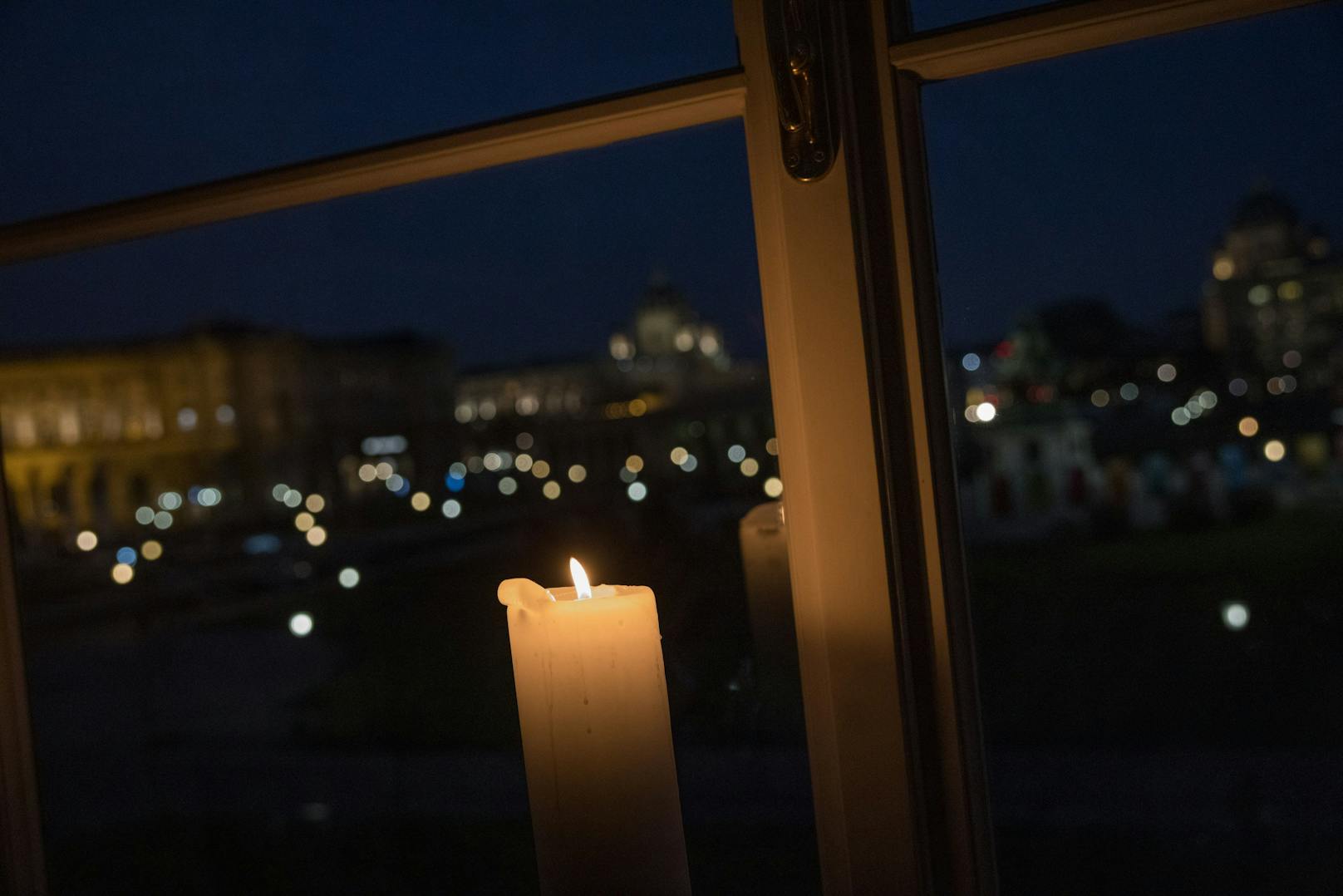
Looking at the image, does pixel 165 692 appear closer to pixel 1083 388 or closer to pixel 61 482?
pixel 1083 388

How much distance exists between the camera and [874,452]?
0.75 metres

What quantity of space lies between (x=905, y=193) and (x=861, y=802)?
0.43 m

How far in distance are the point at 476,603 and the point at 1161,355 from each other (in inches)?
246

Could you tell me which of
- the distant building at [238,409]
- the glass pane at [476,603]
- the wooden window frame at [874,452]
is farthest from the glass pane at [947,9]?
the distant building at [238,409]

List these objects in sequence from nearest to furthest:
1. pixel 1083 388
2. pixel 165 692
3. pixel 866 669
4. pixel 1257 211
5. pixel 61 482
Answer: pixel 866 669 < pixel 1257 211 < pixel 1083 388 < pixel 165 692 < pixel 61 482

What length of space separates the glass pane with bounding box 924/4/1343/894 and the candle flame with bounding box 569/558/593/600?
0.29m

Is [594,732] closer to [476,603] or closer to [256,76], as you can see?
[256,76]

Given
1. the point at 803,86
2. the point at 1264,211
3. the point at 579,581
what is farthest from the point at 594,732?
the point at 1264,211

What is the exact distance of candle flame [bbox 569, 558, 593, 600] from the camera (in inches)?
28.0

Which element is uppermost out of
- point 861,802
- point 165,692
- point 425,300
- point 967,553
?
point 425,300

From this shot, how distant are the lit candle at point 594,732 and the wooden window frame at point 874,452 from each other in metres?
0.14

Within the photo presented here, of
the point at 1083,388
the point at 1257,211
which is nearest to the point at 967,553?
the point at 1257,211

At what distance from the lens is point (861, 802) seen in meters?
0.77

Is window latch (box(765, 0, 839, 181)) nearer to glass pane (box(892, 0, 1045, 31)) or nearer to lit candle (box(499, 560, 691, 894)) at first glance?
glass pane (box(892, 0, 1045, 31))
